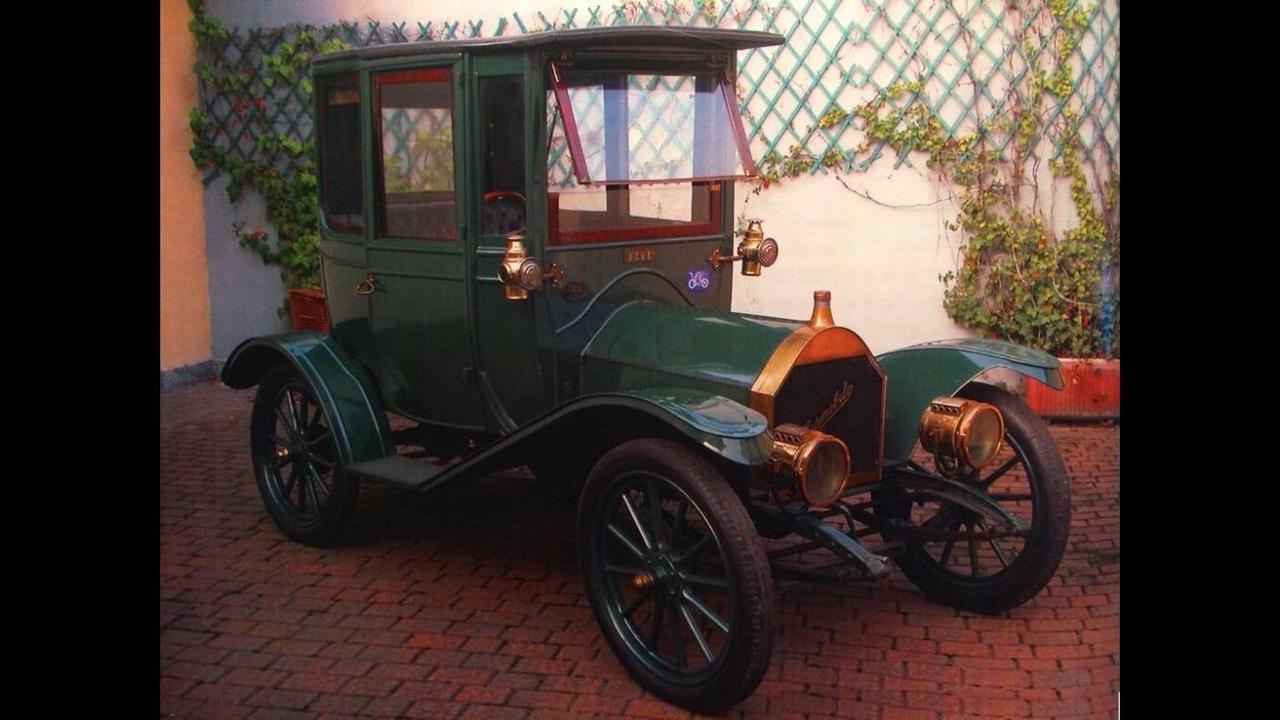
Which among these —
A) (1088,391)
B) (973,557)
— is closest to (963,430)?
(973,557)

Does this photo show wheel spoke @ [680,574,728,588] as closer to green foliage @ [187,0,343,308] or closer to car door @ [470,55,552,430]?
car door @ [470,55,552,430]

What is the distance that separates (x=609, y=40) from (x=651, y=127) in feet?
1.18

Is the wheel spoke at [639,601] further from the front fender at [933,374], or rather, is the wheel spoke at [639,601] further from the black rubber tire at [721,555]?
the front fender at [933,374]

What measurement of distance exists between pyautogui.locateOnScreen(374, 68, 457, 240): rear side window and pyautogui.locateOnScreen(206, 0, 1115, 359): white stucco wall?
2967mm

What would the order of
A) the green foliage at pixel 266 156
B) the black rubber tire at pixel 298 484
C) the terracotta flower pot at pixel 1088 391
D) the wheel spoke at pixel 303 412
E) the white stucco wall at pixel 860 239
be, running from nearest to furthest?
the black rubber tire at pixel 298 484 < the wheel spoke at pixel 303 412 < the terracotta flower pot at pixel 1088 391 < the white stucco wall at pixel 860 239 < the green foliage at pixel 266 156

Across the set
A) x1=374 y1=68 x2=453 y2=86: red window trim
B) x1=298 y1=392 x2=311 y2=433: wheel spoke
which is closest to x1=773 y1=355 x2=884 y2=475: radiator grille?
x1=374 y1=68 x2=453 y2=86: red window trim

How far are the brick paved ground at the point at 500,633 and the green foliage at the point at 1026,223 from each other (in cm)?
156

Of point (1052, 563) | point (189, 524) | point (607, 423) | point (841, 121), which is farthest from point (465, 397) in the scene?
point (841, 121)

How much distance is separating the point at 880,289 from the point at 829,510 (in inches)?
128

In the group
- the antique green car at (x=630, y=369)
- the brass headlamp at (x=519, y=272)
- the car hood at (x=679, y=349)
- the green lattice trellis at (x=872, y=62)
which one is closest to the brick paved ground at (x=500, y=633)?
the antique green car at (x=630, y=369)

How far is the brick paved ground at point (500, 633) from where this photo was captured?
344 centimetres

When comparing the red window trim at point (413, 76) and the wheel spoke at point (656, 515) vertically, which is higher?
the red window trim at point (413, 76)

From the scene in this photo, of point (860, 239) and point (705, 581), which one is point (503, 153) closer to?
point (705, 581)

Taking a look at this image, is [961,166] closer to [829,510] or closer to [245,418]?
[829,510]
